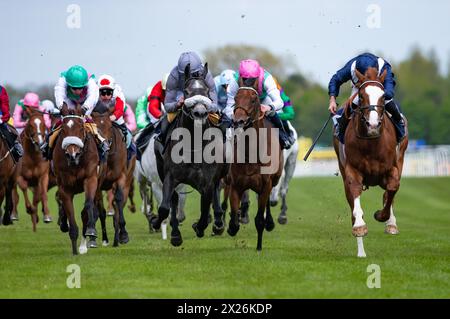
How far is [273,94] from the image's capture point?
14.7 m

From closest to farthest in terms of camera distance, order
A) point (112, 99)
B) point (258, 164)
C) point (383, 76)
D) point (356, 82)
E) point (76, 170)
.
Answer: point (383, 76), point (356, 82), point (76, 170), point (258, 164), point (112, 99)

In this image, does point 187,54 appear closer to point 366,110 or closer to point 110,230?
point 366,110

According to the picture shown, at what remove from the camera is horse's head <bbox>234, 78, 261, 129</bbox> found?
44.1 ft

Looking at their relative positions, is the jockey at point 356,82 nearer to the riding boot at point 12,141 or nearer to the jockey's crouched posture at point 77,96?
the jockey's crouched posture at point 77,96

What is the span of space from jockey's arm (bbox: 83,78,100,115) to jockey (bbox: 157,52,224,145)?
948 millimetres

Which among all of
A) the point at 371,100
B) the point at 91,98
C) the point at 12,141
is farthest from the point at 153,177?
the point at 371,100

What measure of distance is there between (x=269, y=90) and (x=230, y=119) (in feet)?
2.26

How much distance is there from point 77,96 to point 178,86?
1.40 m

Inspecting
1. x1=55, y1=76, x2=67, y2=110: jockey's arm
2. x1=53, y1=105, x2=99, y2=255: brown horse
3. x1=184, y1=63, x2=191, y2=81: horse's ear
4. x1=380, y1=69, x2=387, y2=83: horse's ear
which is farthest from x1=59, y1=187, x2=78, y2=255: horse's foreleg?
x1=380, y1=69, x2=387, y2=83: horse's ear

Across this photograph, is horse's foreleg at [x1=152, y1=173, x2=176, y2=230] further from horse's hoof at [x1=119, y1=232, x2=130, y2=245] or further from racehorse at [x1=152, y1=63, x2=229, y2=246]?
horse's hoof at [x1=119, y1=232, x2=130, y2=245]

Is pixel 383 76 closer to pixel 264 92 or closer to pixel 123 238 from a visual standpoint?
pixel 264 92

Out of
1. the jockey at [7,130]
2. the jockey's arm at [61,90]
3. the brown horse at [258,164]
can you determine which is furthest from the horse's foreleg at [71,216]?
the jockey at [7,130]

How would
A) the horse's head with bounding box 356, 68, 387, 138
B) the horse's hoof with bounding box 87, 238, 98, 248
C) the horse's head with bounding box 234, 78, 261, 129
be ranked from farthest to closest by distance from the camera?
1. the horse's hoof with bounding box 87, 238, 98, 248
2. the horse's head with bounding box 234, 78, 261, 129
3. the horse's head with bounding box 356, 68, 387, 138

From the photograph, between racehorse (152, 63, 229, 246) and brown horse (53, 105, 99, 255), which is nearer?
racehorse (152, 63, 229, 246)
